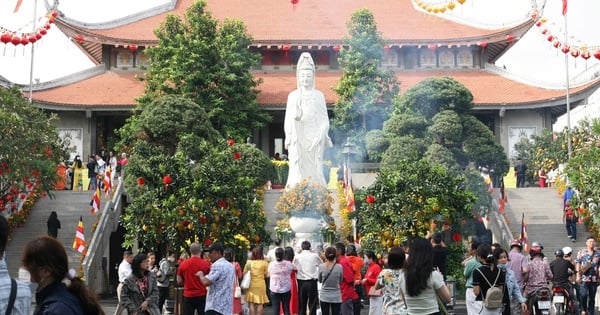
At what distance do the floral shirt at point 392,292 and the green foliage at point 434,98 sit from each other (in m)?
17.6

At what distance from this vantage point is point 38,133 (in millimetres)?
18734

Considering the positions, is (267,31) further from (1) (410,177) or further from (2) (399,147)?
(1) (410,177)

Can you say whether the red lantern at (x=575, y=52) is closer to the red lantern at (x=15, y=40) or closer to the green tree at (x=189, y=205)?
the green tree at (x=189, y=205)

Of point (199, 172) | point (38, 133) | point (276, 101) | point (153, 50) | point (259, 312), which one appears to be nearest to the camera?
point (259, 312)

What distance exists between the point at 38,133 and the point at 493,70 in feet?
66.6

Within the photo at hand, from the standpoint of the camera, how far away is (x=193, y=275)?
9.56 meters

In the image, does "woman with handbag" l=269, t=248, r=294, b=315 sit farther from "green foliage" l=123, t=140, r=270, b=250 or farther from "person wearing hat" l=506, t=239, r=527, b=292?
"green foliage" l=123, t=140, r=270, b=250

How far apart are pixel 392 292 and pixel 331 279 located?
9.29 ft

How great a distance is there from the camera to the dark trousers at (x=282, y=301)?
37.6 feet

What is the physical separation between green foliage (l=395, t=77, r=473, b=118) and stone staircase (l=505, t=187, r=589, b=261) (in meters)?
2.98

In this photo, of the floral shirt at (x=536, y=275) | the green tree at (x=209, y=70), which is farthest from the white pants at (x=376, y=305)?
the green tree at (x=209, y=70)

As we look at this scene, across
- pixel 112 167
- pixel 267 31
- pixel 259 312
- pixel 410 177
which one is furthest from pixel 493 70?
pixel 259 312

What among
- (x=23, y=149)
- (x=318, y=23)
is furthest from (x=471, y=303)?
(x=318, y=23)

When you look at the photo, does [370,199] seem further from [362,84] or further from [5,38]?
[362,84]
